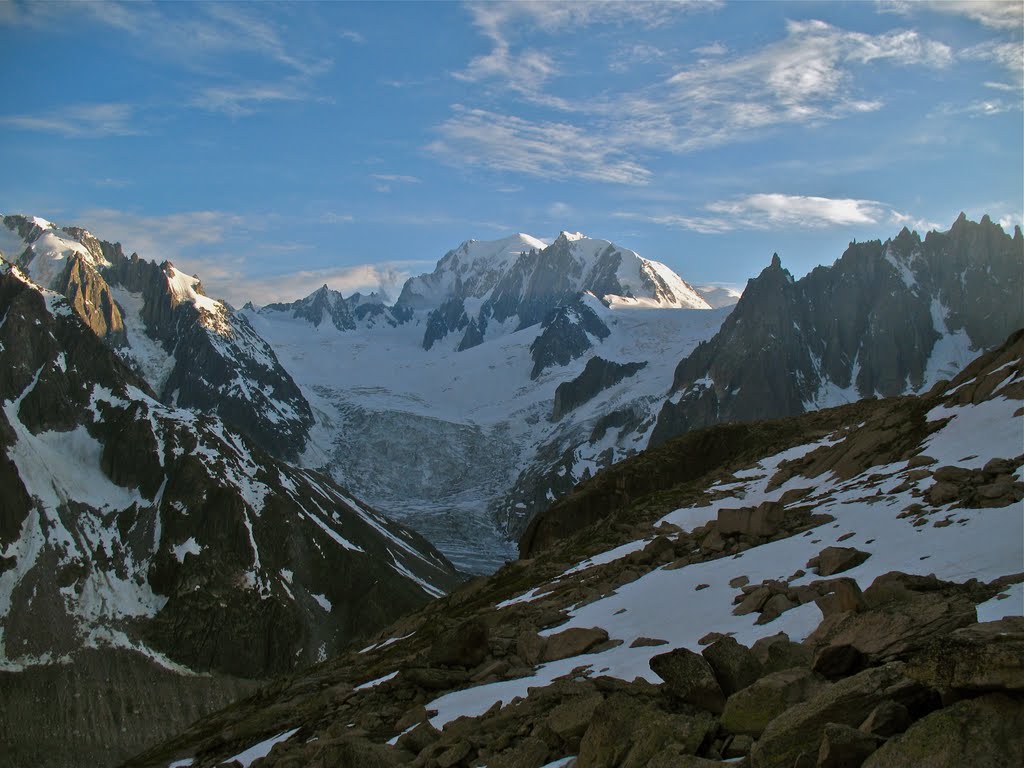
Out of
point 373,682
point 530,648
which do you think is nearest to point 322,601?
point 373,682

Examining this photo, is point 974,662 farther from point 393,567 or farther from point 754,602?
point 393,567

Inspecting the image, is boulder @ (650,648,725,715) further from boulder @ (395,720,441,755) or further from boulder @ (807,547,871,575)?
boulder @ (807,547,871,575)

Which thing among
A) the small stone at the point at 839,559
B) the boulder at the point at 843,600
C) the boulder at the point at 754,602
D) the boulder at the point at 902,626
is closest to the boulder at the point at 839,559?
the small stone at the point at 839,559

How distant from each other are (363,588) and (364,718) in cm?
15099

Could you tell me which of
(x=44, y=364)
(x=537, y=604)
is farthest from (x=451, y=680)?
(x=44, y=364)

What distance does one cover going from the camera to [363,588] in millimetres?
166000

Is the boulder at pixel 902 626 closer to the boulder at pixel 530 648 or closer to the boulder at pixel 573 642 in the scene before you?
the boulder at pixel 573 642

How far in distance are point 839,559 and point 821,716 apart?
1183 cm

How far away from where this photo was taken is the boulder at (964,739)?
8.04m

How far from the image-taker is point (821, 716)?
376 inches

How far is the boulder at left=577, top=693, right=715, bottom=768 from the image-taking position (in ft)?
35.7

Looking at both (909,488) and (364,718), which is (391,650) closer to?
(364,718)

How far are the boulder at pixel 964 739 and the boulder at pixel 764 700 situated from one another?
7.88ft

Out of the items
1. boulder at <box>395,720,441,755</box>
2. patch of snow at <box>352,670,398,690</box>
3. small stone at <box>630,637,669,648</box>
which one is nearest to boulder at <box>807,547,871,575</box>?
small stone at <box>630,637,669,648</box>
